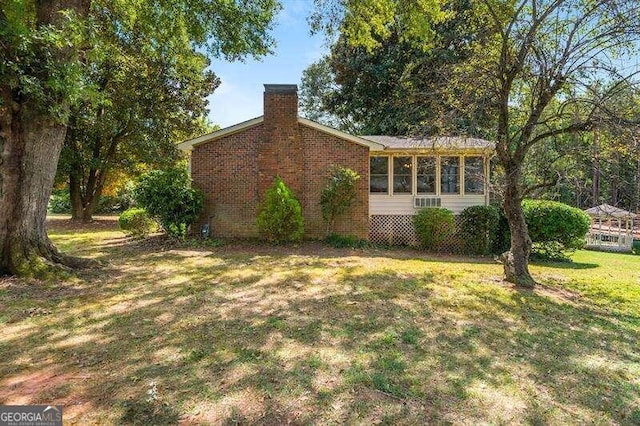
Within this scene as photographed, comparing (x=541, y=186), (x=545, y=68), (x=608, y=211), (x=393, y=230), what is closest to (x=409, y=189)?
(x=393, y=230)

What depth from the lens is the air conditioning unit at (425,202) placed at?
13.5 m

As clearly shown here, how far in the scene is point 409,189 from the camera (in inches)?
536

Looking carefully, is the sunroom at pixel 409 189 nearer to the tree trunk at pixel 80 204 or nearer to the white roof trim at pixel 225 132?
the white roof trim at pixel 225 132

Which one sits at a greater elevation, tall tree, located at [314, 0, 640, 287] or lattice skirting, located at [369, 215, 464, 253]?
tall tree, located at [314, 0, 640, 287]

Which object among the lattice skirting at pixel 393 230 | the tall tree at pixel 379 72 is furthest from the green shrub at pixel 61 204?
the lattice skirting at pixel 393 230

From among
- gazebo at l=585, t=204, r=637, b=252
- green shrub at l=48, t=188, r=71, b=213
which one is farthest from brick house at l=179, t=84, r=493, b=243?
green shrub at l=48, t=188, r=71, b=213

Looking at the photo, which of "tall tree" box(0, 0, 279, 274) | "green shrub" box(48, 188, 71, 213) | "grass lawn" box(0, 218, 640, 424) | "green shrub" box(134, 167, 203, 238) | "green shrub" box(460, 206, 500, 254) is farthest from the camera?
"green shrub" box(48, 188, 71, 213)

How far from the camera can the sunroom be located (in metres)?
13.4

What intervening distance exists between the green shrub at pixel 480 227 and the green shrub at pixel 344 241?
3405 millimetres

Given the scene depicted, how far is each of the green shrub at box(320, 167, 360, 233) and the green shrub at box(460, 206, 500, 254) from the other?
3921 millimetres

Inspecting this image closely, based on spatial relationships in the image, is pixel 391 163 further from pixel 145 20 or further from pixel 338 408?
pixel 338 408

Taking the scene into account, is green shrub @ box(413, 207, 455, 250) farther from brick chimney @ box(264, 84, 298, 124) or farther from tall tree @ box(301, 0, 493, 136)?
brick chimney @ box(264, 84, 298, 124)

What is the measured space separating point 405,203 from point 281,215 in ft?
15.2

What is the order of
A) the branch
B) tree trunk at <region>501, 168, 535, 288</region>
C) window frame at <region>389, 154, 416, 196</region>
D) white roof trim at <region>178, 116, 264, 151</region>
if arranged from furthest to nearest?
window frame at <region>389, 154, 416, 196</region> < white roof trim at <region>178, 116, 264, 151</region> < tree trunk at <region>501, 168, 535, 288</region> < the branch
